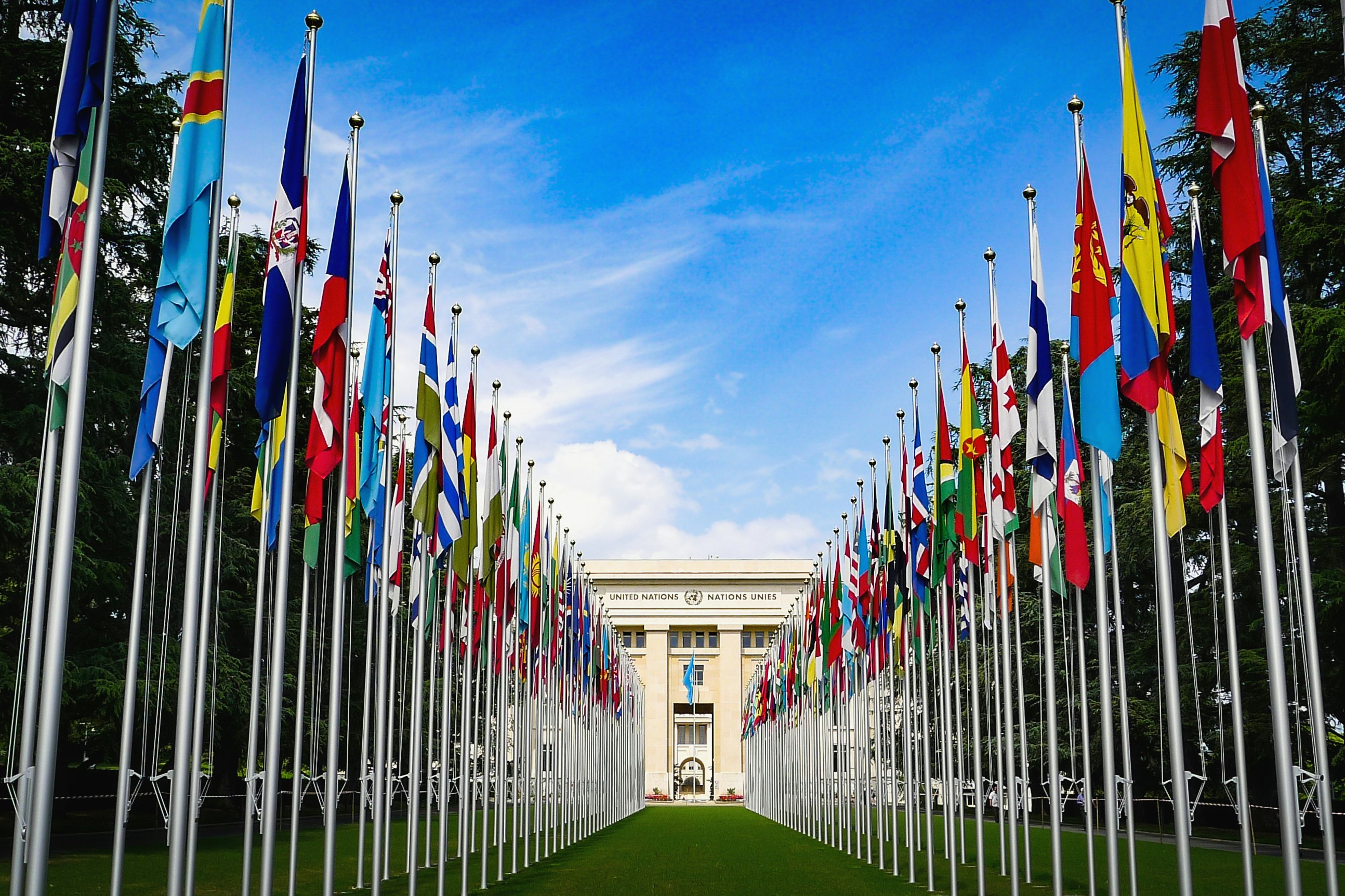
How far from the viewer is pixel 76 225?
10.0m

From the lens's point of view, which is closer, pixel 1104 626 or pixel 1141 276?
pixel 1141 276

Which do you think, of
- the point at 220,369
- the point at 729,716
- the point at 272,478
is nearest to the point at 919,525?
the point at 272,478

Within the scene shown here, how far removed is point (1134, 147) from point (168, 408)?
81.1 feet

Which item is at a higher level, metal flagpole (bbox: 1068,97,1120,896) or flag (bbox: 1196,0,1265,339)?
flag (bbox: 1196,0,1265,339)

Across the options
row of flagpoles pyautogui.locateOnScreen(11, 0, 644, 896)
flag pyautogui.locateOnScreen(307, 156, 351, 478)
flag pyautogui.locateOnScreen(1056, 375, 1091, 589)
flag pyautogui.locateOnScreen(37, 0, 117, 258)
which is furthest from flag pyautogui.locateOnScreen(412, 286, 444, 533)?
flag pyautogui.locateOnScreen(1056, 375, 1091, 589)

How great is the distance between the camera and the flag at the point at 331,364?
41.1 feet

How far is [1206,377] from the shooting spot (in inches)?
434

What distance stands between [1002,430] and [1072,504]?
2.17m

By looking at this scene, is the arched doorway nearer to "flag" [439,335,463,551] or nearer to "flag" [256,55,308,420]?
"flag" [439,335,463,551]

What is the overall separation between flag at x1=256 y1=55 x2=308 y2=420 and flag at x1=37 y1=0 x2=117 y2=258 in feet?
6.71

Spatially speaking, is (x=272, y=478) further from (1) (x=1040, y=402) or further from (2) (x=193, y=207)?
(1) (x=1040, y=402)

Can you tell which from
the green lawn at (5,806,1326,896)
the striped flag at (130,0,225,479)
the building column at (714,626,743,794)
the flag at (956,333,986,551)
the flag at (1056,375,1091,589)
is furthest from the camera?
the building column at (714,626,743,794)

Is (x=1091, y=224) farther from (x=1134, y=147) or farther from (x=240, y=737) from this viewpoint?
(x=240, y=737)

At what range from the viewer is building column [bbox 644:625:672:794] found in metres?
92.4
